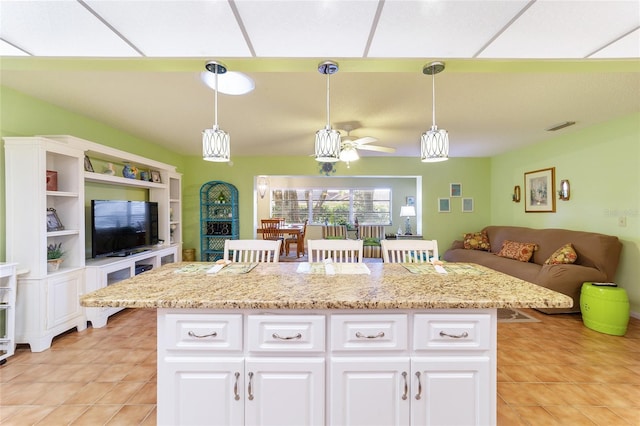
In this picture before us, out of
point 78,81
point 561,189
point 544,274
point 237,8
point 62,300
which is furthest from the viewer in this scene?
point 561,189

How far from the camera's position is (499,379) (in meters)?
1.96

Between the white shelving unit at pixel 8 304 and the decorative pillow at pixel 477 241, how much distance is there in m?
5.89

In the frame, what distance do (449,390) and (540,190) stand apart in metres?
4.40

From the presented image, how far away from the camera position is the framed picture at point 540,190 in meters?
4.09

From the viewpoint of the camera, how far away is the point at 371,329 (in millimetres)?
1235

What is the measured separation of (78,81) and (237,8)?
1.99m

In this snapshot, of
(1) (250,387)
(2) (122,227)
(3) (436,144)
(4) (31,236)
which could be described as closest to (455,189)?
(3) (436,144)

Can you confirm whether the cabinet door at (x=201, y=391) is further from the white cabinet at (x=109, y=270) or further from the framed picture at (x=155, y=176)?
the framed picture at (x=155, y=176)

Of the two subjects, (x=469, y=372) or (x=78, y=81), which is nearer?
(x=469, y=372)

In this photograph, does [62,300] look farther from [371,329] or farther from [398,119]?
[398,119]

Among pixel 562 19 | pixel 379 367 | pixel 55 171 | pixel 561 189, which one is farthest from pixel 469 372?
pixel 561 189

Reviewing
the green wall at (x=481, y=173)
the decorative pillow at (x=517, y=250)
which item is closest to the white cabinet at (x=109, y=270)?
the green wall at (x=481, y=173)

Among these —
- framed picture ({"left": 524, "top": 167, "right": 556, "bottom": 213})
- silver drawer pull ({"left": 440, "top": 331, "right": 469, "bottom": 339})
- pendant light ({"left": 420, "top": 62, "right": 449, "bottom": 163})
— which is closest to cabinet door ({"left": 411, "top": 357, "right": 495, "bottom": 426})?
silver drawer pull ({"left": 440, "top": 331, "right": 469, "bottom": 339})

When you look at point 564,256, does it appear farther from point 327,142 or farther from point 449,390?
point 327,142
